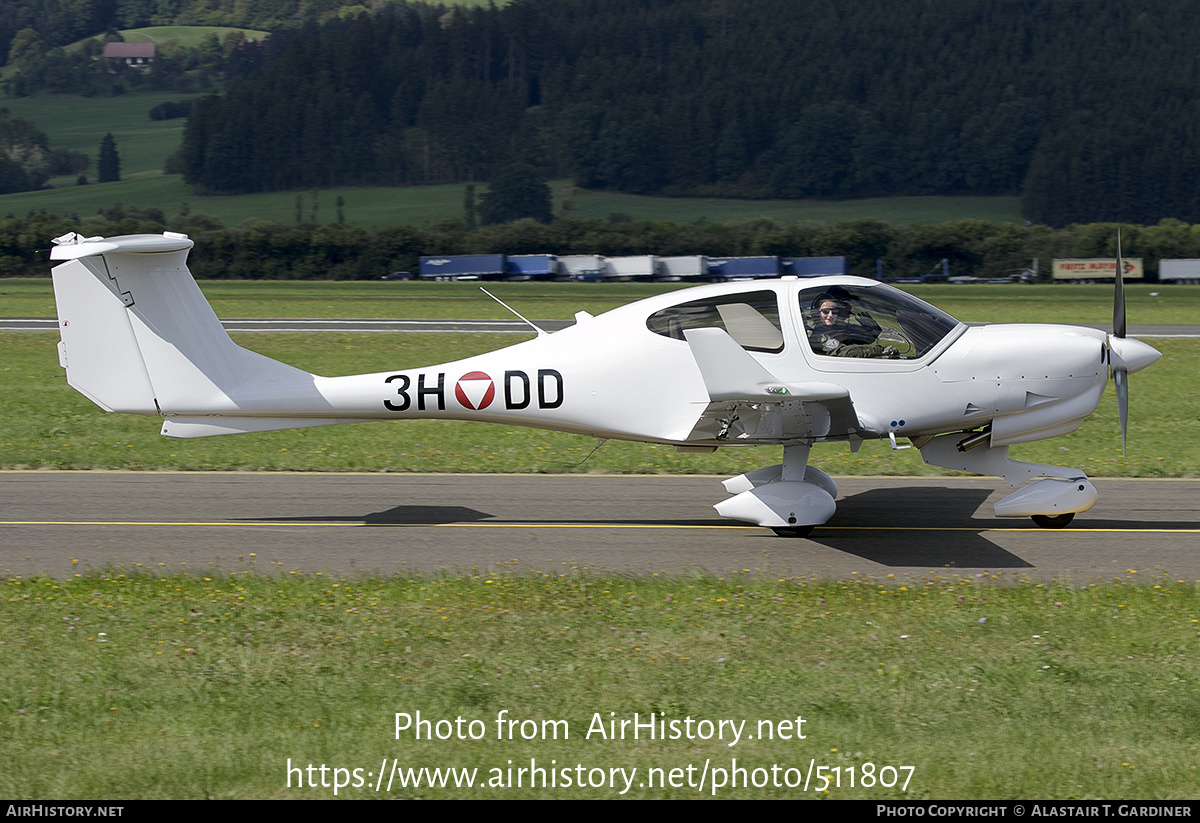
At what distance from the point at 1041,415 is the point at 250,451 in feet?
35.8

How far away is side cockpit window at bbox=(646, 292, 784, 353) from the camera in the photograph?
37.9 feet

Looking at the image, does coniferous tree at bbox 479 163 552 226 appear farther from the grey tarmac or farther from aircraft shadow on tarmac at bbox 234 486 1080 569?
aircraft shadow on tarmac at bbox 234 486 1080 569

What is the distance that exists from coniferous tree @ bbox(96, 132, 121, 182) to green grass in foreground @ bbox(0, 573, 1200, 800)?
164m

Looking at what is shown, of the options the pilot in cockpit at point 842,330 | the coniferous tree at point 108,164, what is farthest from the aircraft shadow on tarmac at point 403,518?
the coniferous tree at point 108,164

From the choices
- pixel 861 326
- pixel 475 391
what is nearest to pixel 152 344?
pixel 475 391

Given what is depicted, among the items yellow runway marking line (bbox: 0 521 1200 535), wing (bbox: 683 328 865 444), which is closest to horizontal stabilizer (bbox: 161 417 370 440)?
yellow runway marking line (bbox: 0 521 1200 535)

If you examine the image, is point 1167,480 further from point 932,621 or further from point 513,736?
point 513,736

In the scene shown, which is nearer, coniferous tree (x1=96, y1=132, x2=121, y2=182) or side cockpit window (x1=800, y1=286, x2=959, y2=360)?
side cockpit window (x1=800, y1=286, x2=959, y2=360)

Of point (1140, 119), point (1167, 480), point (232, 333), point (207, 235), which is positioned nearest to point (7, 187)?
point (207, 235)

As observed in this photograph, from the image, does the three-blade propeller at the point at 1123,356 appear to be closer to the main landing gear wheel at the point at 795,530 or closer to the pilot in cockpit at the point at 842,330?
the pilot in cockpit at the point at 842,330

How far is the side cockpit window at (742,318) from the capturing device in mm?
11555

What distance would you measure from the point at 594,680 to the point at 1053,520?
669cm

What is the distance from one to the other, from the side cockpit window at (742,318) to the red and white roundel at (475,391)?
6.70ft

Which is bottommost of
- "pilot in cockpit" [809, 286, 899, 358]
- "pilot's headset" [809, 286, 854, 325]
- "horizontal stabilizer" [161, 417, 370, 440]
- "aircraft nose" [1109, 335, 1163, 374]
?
"horizontal stabilizer" [161, 417, 370, 440]
